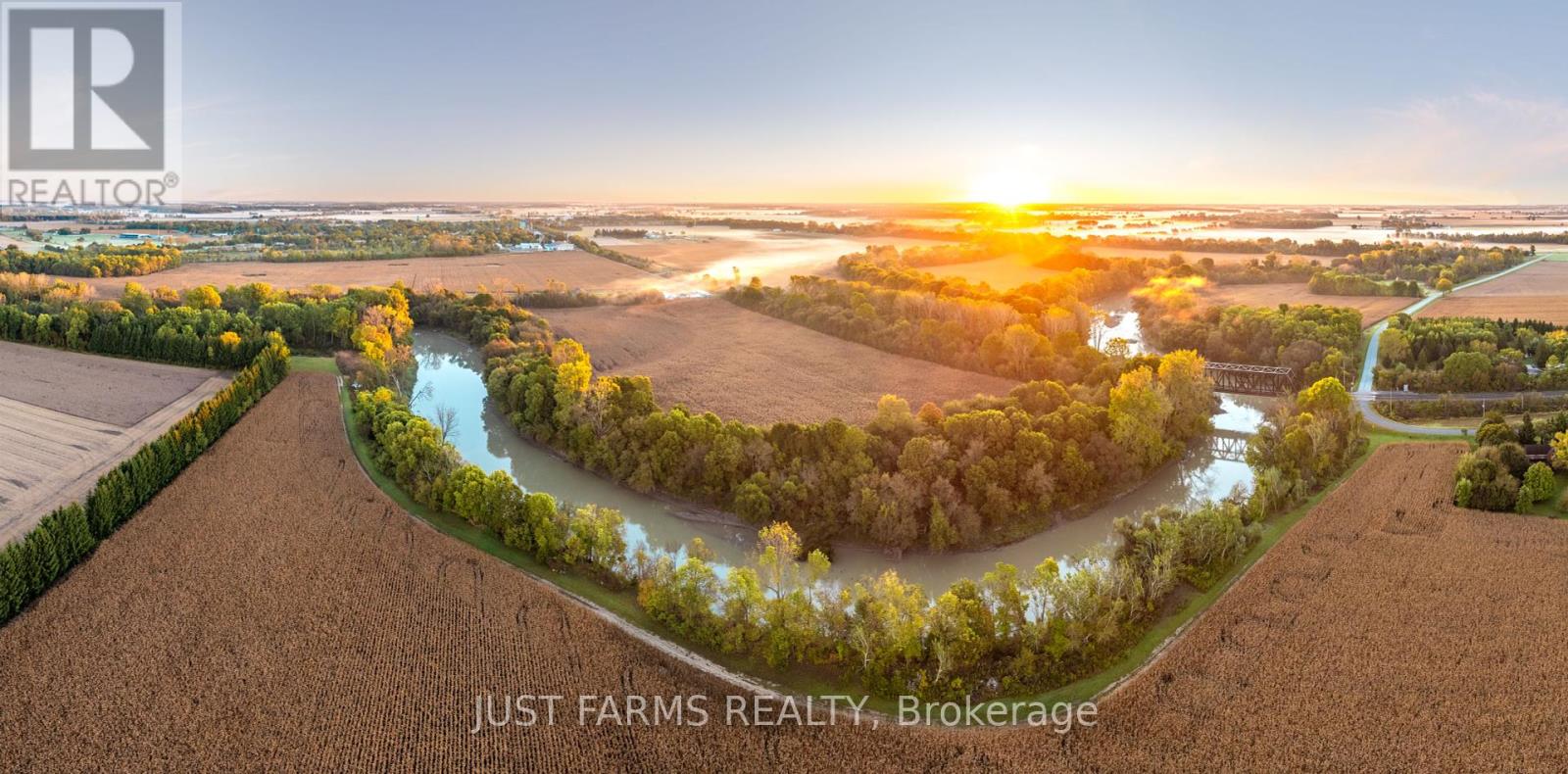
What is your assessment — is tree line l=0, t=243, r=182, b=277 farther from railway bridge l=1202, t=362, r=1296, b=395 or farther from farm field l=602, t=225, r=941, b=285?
railway bridge l=1202, t=362, r=1296, b=395

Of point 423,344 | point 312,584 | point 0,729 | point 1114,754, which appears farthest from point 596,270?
point 1114,754

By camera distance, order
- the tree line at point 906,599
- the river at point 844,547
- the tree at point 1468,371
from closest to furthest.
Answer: the tree line at point 906,599 → the river at point 844,547 → the tree at point 1468,371

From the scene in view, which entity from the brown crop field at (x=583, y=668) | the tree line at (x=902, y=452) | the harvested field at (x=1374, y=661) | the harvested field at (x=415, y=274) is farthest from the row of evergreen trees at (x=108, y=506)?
the harvested field at (x=415, y=274)

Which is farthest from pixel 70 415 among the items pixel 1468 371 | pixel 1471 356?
pixel 1471 356

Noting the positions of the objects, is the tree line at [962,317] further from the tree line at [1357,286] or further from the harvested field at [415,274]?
the harvested field at [415,274]

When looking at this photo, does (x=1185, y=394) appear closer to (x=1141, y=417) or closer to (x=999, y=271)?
(x=1141, y=417)

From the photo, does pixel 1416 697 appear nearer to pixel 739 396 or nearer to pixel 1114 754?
pixel 1114 754
